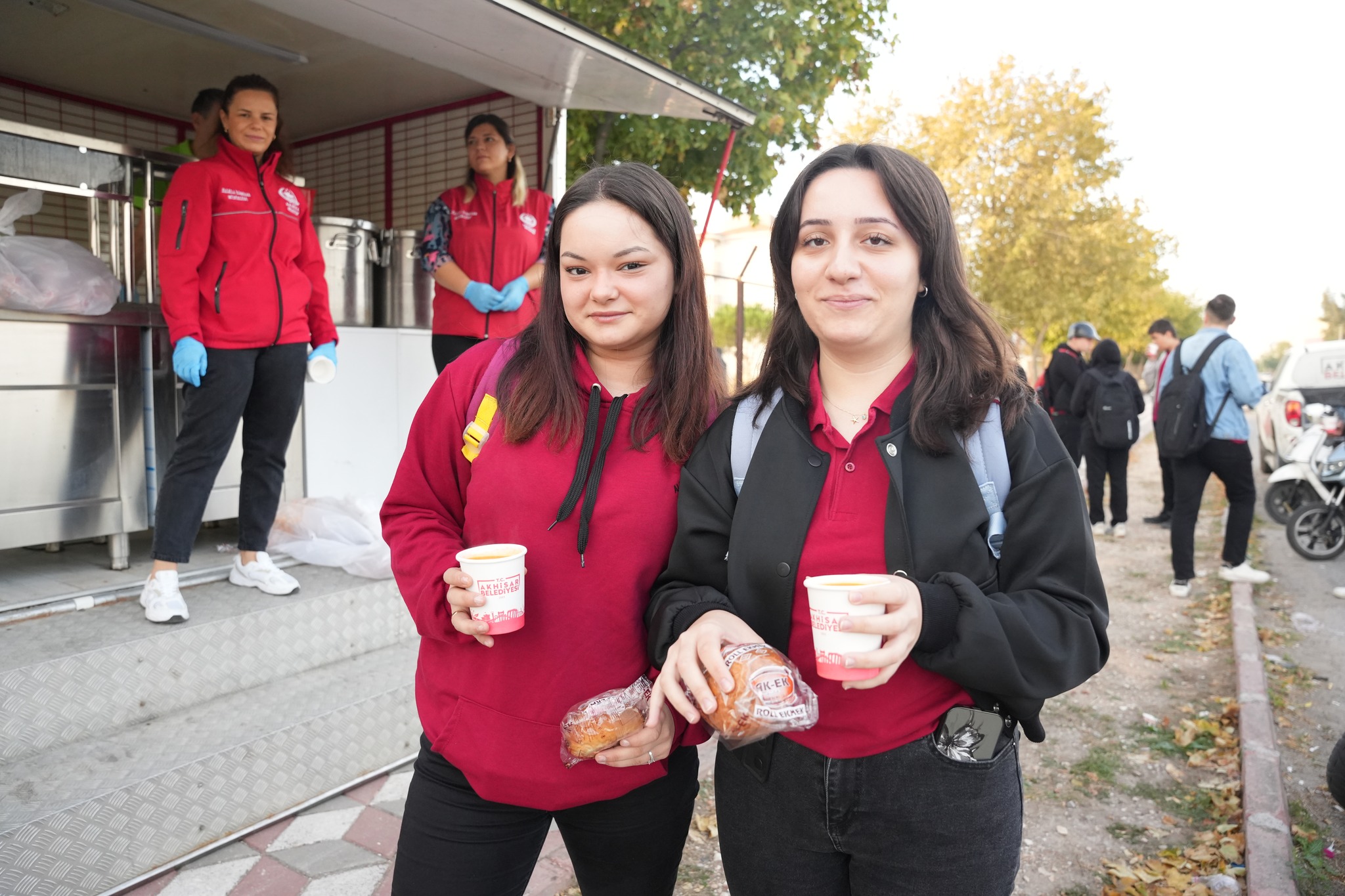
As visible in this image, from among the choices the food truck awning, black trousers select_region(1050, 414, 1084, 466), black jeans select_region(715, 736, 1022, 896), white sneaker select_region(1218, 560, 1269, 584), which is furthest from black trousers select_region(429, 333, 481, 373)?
black trousers select_region(1050, 414, 1084, 466)

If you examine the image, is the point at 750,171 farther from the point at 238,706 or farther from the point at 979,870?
the point at 979,870

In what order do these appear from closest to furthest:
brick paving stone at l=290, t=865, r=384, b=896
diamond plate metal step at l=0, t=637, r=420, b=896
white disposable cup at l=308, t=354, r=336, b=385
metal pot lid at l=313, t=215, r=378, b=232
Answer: diamond plate metal step at l=0, t=637, r=420, b=896
brick paving stone at l=290, t=865, r=384, b=896
white disposable cup at l=308, t=354, r=336, b=385
metal pot lid at l=313, t=215, r=378, b=232

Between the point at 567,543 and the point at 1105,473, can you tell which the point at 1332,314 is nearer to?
the point at 1105,473

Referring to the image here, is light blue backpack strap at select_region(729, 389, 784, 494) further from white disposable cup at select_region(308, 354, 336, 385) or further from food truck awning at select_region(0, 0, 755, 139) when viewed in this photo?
white disposable cup at select_region(308, 354, 336, 385)

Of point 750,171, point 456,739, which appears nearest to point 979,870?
point 456,739

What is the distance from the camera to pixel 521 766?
5.70 ft

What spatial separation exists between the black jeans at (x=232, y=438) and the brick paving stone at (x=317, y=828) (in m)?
1.23

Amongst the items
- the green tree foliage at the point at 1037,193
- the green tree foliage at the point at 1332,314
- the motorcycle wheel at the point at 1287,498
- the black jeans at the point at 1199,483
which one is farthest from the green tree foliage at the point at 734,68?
the green tree foliage at the point at 1332,314

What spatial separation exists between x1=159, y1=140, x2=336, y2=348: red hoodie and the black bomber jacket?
9.74ft

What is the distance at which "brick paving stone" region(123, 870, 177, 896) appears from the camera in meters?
2.88

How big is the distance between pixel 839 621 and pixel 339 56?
5.73 meters

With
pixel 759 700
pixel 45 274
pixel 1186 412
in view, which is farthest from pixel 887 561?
pixel 1186 412

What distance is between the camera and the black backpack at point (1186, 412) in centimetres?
695

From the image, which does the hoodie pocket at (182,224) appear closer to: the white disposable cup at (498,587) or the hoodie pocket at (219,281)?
the hoodie pocket at (219,281)
